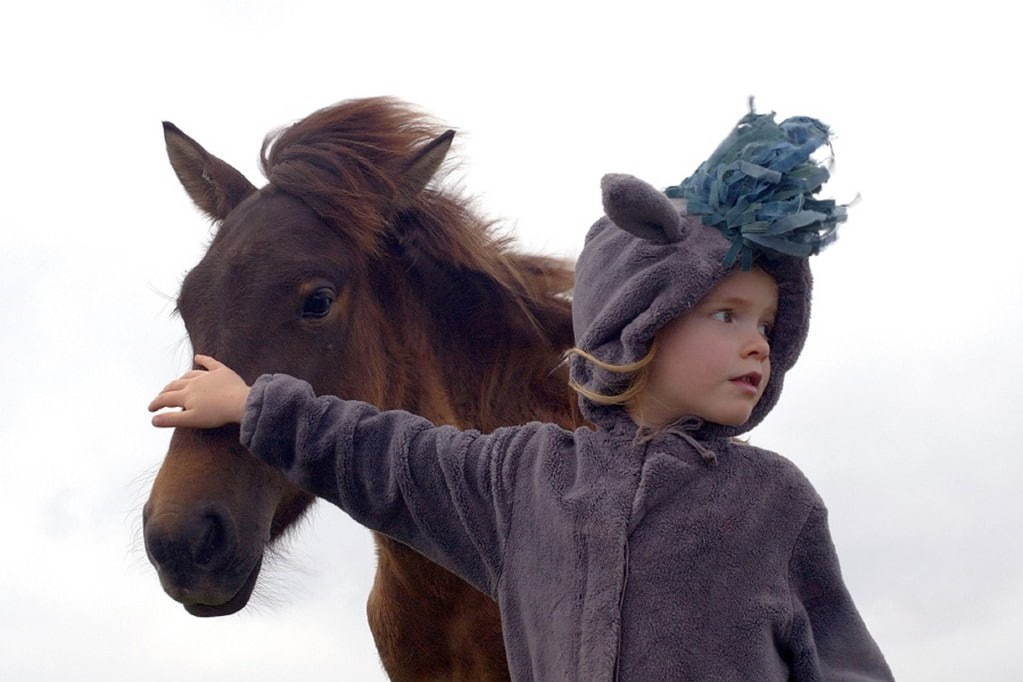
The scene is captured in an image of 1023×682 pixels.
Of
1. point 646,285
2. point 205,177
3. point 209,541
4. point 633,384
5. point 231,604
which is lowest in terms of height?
point 231,604

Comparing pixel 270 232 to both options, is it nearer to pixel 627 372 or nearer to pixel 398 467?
pixel 398 467

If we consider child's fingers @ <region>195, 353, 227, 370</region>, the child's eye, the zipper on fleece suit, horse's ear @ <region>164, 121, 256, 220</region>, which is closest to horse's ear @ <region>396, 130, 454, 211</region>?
horse's ear @ <region>164, 121, 256, 220</region>

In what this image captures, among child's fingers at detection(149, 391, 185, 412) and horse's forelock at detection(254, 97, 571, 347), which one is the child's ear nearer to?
child's fingers at detection(149, 391, 185, 412)

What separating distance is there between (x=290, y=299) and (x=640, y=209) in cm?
122

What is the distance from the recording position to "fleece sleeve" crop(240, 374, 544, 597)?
2498mm

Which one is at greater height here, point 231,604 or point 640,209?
point 640,209

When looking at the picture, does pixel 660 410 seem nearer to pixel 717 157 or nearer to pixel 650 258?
pixel 650 258

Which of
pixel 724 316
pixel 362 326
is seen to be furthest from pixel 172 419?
pixel 724 316

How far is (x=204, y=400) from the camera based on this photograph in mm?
2668

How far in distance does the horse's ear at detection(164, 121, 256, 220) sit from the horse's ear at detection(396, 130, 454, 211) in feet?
1.58

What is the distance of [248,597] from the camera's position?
2887mm

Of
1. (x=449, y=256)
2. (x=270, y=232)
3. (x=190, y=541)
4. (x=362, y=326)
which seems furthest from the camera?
(x=449, y=256)

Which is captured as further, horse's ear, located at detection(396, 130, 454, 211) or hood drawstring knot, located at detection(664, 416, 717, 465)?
horse's ear, located at detection(396, 130, 454, 211)

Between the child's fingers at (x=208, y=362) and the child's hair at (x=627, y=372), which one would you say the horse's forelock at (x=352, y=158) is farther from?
the child's hair at (x=627, y=372)
